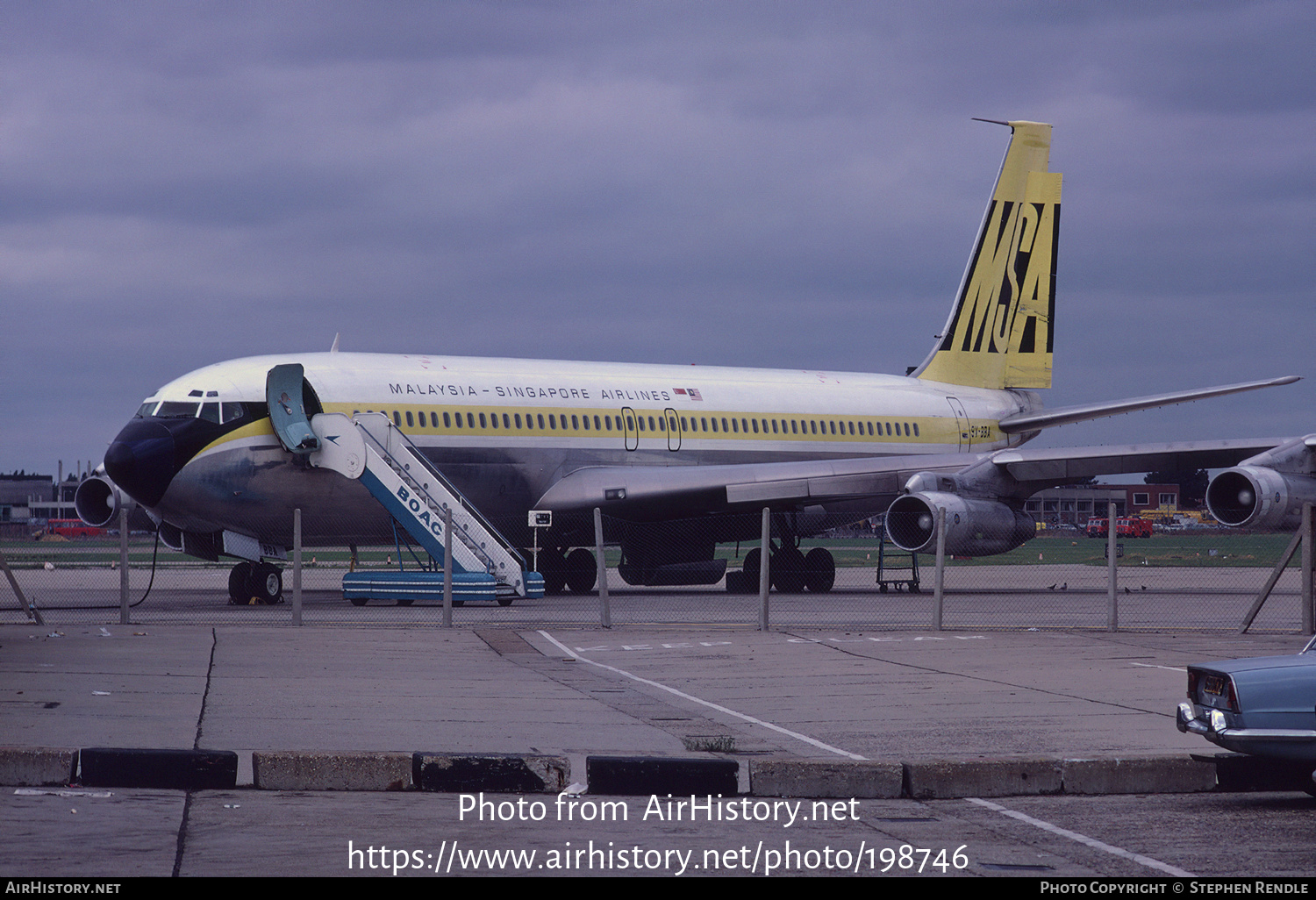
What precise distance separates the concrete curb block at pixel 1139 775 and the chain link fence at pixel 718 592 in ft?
29.5

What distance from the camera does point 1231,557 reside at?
170 feet

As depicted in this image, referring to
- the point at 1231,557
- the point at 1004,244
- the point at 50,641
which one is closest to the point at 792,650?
the point at 50,641

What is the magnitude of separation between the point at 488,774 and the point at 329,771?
82 centimetres

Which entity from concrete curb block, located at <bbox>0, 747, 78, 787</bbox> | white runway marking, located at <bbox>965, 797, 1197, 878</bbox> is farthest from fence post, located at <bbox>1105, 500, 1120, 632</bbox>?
concrete curb block, located at <bbox>0, 747, 78, 787</bbox>

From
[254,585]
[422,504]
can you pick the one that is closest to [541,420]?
[422,504]

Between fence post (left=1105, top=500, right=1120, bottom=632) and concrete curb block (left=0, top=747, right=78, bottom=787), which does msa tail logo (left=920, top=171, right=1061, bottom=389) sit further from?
concrete curb block (left=0, top=747, right=78, bottom=787)

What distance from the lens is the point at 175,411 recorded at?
21.7 metres

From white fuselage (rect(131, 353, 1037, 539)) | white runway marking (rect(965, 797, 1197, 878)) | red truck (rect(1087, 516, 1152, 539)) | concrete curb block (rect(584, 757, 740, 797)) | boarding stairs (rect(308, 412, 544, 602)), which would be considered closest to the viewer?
white runway marking (rect(965, 797, 1197, 878))

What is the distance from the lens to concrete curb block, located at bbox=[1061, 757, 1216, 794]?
8.30 m

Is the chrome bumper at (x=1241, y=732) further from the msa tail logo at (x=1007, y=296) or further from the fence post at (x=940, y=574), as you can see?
the msa tail logo at (x=1007, y=296)

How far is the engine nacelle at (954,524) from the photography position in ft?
75.1

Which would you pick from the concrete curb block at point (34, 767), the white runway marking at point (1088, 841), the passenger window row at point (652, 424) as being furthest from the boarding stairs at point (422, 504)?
the white runway marking at point (1088, 841)

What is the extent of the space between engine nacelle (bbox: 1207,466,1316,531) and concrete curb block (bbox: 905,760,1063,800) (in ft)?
43.9

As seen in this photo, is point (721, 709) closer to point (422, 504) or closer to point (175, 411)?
point (422, 504)
